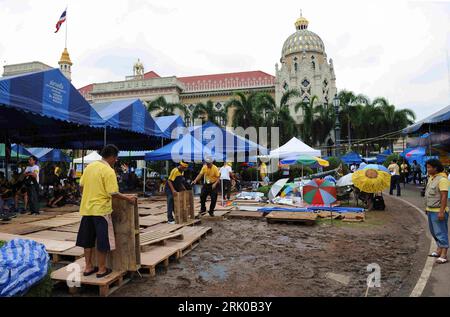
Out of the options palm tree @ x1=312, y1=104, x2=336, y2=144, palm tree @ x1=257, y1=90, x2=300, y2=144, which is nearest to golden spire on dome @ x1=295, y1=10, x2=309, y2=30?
palm tree @ x1=312, y1=104, x2=336, y2=144

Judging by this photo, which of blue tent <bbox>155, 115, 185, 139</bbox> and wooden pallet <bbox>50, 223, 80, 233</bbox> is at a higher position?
blue tent <bbox>155, 115, 185, 139</bbox>

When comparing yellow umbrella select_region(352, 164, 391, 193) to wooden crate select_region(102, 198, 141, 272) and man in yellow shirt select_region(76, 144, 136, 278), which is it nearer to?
wooden crate select_region(102, 198, 141, 272)

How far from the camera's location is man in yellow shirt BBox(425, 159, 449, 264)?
4.77 m

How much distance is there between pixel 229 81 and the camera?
58125mm

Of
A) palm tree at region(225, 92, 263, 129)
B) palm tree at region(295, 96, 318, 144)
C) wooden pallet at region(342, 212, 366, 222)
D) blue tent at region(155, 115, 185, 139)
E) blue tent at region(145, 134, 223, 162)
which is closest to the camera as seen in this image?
wooden pallet at region(342, 212, 366, 222)

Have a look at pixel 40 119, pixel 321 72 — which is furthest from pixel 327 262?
pixel 321 72

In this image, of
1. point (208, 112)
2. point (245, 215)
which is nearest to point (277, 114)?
point (208, 112)

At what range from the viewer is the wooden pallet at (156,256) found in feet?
14.2

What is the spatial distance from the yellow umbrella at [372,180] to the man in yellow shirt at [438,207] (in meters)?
4.54

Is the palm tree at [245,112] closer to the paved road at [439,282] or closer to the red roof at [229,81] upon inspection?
the red roof at [229,81]

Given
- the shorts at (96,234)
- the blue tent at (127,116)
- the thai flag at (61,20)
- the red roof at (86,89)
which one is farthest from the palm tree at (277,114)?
the red roof at (86,89)

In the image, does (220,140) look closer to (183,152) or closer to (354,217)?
(183,152)

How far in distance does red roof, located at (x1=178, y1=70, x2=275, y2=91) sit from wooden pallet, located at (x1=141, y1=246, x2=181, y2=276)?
53.3 m

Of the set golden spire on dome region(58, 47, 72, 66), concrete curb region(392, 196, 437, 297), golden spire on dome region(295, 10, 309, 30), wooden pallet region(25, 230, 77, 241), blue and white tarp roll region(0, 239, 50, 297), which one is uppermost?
golden spire on dome region(295, 10, 309, 30)
